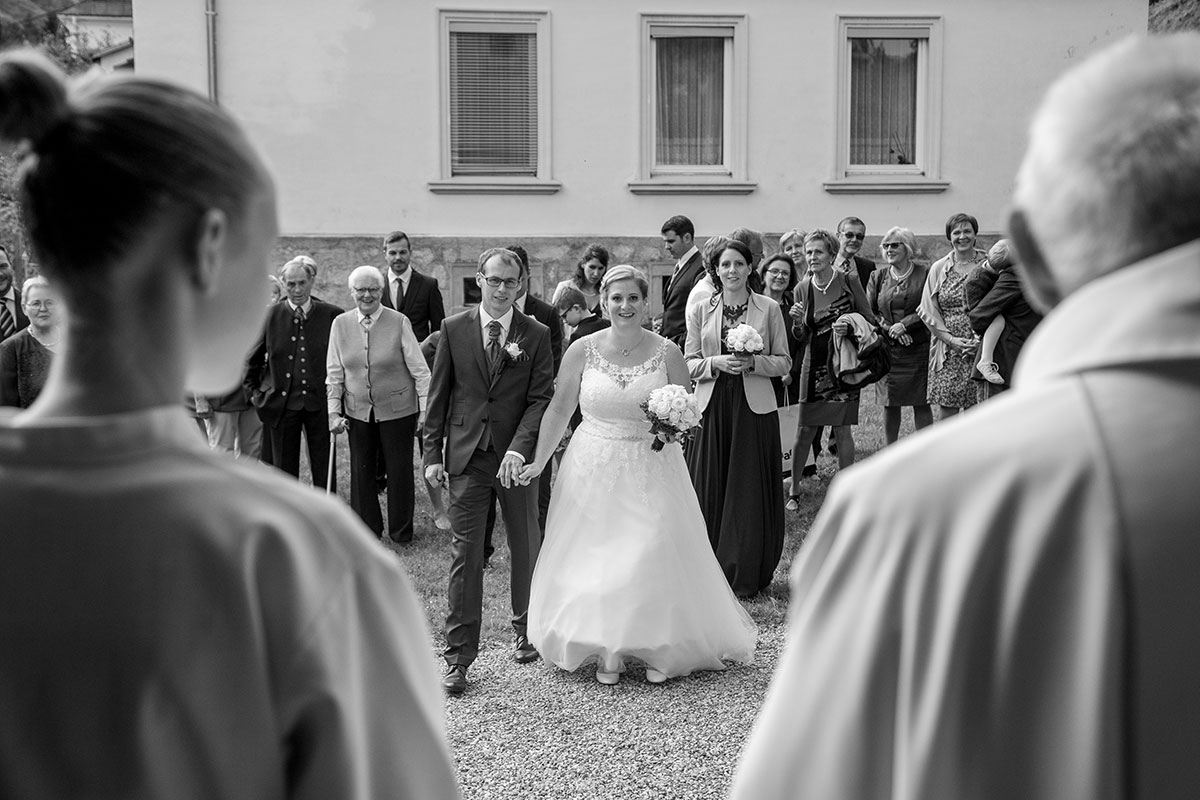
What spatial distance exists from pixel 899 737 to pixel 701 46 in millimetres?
17116

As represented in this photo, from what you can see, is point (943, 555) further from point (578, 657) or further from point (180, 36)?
point (180, 36)

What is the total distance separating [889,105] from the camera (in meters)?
18.0

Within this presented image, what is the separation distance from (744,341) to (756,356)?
186 millimetres

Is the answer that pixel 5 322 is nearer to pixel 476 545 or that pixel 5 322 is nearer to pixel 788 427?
pixel 476 545

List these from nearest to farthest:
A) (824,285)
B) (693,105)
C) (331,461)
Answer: (331,461), (824,285), (693,105)

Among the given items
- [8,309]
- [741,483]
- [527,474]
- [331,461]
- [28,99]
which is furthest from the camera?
[331,461]

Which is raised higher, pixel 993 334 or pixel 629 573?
pixel 993 334

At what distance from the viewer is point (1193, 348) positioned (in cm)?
141

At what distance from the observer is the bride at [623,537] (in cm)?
674

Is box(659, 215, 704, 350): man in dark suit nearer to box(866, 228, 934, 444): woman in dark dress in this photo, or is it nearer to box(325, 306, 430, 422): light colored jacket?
box(866, 228, 934, 444): woman in dark dress

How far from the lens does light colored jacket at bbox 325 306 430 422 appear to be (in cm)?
998

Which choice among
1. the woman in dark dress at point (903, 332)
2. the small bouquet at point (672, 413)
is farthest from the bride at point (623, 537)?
the woman in dark dress at point (903, 332)

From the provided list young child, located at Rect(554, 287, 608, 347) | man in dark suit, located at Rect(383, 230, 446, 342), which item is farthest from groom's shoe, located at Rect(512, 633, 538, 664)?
man in dark suit, located at Rect(383, 230, 446, 342)

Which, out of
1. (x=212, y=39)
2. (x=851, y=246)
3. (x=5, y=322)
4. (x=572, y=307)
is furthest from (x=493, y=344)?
(x=212, y=39)
